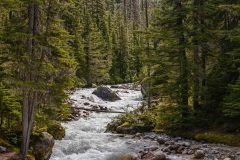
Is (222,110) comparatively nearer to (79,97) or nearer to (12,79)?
(12,79)

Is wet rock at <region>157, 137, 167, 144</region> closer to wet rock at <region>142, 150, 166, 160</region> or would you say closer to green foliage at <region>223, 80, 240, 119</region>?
green foliage at <region>223, 80, 240, 119</region>

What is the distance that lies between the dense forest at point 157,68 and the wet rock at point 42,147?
1.17 feet

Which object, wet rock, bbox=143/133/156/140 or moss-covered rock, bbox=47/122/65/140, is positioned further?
wet rock, bbox=143/133/156/140

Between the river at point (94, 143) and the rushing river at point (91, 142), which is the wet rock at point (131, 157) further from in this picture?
the rushing river at point (91, 142)

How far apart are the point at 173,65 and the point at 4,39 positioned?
12.7m

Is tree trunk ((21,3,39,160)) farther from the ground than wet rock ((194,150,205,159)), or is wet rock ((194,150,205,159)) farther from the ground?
tree trunk ((21,3,39,160))

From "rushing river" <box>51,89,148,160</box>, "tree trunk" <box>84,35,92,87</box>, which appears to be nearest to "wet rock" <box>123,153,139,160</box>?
"rushing river" <box>51,89,148,160</box>

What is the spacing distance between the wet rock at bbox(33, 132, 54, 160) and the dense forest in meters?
0.36

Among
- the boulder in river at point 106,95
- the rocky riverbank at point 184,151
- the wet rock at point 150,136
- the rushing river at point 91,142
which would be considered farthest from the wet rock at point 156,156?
the boulder in river at point 106,95

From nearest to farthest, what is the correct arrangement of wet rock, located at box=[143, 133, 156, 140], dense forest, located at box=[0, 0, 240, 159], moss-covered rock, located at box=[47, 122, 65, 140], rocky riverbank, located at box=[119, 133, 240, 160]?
dense forest, located at box=[0, 0, 240, 159]
rocky riverbank, located at box=[119, 133, 240, 160]
moss-covered rock, located at box=[47, 122, 65, 140]
wet rock, located at box=[143, 133, 156, 140]

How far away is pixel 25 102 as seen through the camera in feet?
55.2

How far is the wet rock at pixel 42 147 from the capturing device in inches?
725

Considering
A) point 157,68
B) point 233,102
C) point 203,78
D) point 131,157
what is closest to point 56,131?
point 131,157

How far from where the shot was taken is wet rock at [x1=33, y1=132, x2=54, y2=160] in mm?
18406
